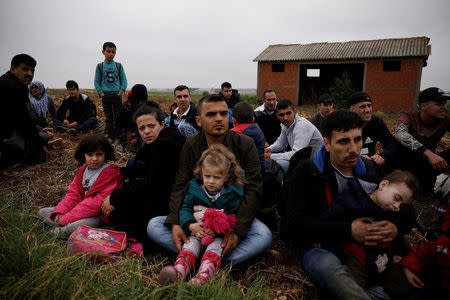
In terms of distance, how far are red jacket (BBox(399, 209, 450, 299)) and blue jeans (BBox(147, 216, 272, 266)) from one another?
1127mm

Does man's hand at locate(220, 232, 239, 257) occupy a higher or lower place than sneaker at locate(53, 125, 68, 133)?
lower

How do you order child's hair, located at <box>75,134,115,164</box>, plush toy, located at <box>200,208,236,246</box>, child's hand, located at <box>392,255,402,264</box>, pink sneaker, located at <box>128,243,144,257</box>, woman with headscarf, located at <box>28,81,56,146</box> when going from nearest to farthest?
child's hand, located at <box>392,255,402,264</box> < plush toy, located at <box>200,208,236,246</box> < pink sneaker, located at <box>128,243,144,257</box> < child's hair, located at <box>75,134,115,164</box> < woman with headscarf, located at <box>28,81,56,146</box>

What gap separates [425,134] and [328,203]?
326 centimetres

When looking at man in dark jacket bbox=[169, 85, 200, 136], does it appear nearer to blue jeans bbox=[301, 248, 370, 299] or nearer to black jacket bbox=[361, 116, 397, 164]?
black jacket bbox=[361, 116, 397, 164]

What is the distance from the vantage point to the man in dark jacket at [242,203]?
235 centimetres

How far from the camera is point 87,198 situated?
2967 mm

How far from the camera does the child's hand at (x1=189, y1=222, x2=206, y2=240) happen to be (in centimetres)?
227

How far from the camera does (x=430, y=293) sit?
1667mm

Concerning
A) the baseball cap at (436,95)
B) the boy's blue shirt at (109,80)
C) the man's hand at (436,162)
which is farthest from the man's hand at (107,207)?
the boy's blue shirt at (109,80)

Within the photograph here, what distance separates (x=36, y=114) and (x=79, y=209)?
5.90 m

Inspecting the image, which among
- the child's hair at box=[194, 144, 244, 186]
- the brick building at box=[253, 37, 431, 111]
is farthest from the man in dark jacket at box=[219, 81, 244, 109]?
the brick building at box=[253, 37, 431, 111]

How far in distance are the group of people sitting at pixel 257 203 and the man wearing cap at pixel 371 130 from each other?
41cm

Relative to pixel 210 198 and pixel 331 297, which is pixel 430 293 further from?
pixel 210 198

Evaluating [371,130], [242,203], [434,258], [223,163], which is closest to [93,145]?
[223,163]
